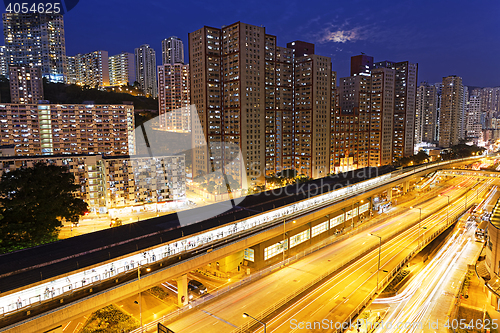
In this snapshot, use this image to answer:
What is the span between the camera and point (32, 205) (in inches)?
945

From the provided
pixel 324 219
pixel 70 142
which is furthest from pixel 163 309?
pixel 70 142

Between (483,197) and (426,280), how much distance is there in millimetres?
35556

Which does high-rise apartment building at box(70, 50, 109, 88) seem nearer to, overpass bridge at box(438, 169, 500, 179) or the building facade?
the building facade

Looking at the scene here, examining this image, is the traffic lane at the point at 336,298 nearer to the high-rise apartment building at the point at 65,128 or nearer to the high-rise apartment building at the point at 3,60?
the high-rise apartment building at the point at 65,128

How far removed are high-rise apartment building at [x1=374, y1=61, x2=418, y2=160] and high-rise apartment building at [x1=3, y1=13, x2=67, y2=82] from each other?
350 feet

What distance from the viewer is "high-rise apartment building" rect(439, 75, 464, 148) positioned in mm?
113250

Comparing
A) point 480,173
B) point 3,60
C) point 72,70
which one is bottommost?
point 480,173

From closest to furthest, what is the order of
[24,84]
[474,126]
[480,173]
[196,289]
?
[196,289]
[480,173]
[24,84]
[474,126]

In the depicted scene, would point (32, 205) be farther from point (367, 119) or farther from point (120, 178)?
point (367, 119)

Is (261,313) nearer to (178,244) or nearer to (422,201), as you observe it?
(178,244)

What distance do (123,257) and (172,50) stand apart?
141 meters

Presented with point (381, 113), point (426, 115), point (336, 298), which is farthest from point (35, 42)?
point (426, 115)

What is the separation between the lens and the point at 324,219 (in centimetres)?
3262

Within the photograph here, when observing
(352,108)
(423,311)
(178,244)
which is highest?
(352,108)
